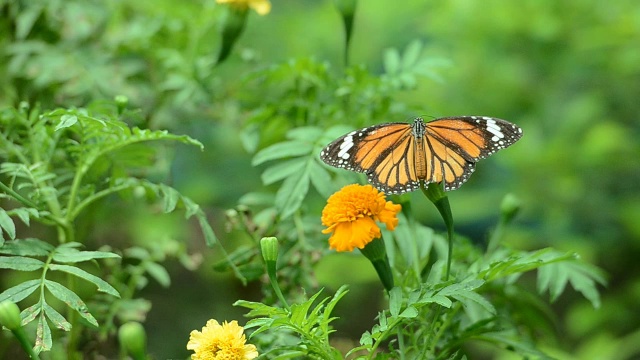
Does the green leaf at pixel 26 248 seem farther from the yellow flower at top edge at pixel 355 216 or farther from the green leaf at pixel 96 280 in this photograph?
the yellow flower at top edge at pixel 355 216

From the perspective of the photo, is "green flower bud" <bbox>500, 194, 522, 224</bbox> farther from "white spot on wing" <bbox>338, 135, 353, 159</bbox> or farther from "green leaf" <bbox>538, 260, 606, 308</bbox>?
"white spot on wing" <bbox>338, 135, 353, 159</bbox>

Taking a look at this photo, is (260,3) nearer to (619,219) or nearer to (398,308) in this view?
(398,308)

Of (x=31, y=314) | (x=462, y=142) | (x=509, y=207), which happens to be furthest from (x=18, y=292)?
(x=509, y=207)

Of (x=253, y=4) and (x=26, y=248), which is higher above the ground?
(x=253, y=4)

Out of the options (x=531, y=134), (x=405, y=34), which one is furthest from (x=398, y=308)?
(x=405, y=34)

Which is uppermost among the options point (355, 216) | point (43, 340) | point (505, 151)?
point (355, 216)

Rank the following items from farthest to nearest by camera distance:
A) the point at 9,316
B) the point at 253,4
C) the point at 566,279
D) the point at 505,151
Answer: the point at 505,151
the point at 253,4
the point at 566,279
the point at 9,316

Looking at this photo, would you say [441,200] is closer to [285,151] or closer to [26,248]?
[285,151]
